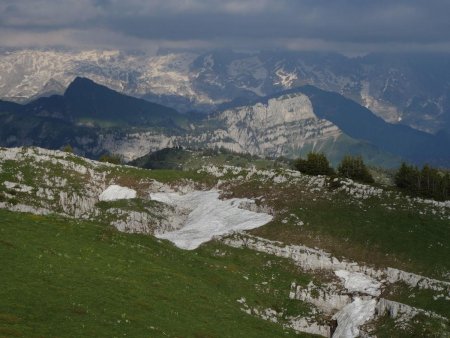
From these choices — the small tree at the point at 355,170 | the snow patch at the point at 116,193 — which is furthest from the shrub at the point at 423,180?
the snow patch at the point at 116,193

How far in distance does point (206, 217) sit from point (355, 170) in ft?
155

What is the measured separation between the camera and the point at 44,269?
5641 centimetres

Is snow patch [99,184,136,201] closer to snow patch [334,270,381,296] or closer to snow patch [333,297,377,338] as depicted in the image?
snow patch [334,270,381,296]

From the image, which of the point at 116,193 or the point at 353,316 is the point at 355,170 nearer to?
the point at 116,193

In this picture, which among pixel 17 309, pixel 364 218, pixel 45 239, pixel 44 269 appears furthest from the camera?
pixel 364 218

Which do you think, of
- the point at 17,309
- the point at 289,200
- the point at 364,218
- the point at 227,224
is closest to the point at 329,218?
the point at 364,218

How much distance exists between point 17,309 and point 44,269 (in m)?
12.0

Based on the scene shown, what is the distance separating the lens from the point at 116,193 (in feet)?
459

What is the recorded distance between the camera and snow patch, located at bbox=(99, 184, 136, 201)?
138750 millimetres

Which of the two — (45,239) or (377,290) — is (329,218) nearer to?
(377,290)

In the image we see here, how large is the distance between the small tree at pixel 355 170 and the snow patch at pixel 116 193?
57869 millimetres

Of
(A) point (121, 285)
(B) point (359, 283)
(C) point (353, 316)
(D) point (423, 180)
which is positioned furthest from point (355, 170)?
(A) point (121, 285)

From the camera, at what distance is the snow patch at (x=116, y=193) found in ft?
455

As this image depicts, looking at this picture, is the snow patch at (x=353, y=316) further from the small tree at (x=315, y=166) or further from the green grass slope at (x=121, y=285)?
the small tree at (x=315, y=166)
